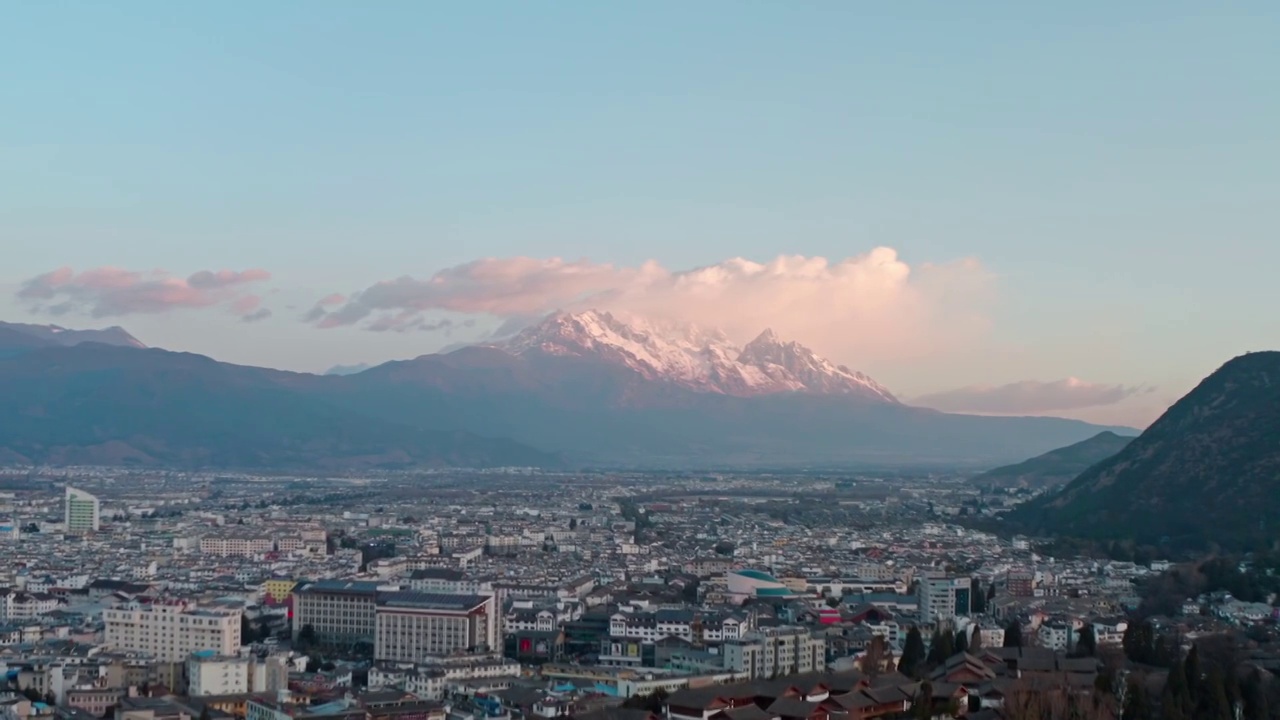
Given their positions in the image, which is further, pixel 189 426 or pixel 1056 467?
pixel 189 426

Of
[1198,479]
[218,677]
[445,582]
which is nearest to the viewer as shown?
[218,677]

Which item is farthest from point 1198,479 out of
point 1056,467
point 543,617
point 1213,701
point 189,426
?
point 189,426

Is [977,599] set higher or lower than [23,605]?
higher

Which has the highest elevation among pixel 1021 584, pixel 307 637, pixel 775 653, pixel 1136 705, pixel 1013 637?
pixel 1021 584

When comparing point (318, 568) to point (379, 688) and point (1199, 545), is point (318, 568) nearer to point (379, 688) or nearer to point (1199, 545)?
point (379, 688)

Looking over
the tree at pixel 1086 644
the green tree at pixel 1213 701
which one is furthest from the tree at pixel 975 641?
the green tree at pixel 1213 701

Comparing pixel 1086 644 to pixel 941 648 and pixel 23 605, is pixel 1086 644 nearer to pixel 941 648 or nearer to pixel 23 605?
pixel 941 648

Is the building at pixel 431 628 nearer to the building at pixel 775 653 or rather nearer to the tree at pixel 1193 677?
the building at pixel 775 653
